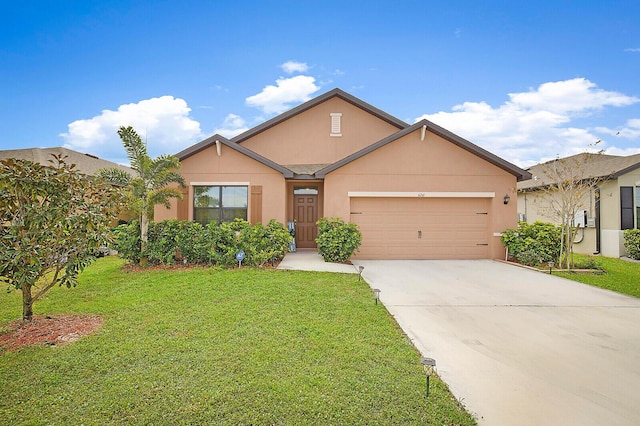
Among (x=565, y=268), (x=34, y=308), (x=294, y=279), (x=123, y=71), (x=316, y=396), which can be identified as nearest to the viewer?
(x=316, y=396)

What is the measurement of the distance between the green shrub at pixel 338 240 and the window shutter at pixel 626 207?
36.2ft

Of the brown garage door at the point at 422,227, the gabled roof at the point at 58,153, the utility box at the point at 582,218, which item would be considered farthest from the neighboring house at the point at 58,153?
the utility box at the point at 582,218

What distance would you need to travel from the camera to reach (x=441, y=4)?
1042cm

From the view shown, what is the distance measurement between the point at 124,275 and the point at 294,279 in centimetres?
456

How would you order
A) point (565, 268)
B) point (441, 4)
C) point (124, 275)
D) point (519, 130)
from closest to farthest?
1. point (124, 275)
2. point (565, 268)
3. point (441, 4)
4. point (519, 130)

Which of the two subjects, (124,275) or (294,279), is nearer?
(294,279)

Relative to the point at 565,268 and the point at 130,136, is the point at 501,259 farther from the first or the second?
the point at 130,136

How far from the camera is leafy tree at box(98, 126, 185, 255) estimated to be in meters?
8.81

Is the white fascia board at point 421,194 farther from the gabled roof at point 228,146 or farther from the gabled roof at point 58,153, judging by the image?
the gabled roof at point 58,153

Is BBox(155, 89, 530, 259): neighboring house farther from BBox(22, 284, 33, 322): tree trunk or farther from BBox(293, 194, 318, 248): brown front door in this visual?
BBox(22, 284, 33, 322): tree trunk

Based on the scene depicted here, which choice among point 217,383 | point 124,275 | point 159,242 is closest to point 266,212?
point 159,242

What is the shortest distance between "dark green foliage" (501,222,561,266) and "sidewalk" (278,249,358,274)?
5.70 meters

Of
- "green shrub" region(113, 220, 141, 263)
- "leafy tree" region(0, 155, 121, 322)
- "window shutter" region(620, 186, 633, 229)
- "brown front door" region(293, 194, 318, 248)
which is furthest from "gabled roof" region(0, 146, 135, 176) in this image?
"window shutter" region(620, 186, 633, 229)

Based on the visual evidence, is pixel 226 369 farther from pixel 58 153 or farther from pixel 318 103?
pixel 58 153
